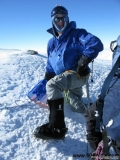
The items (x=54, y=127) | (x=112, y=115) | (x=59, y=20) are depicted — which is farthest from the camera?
(x=59, y=20)

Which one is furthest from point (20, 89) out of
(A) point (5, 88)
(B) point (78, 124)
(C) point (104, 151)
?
(C) point (104, 151)

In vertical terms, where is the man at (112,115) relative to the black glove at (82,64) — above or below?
below

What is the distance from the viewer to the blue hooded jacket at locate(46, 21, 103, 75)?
3979mm

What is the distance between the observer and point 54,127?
12.3 ft

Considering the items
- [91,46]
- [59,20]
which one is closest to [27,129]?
[91,46]

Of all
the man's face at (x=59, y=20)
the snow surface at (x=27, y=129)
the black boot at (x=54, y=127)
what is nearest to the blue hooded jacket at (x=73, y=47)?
the man's face at (x=59, y=20)

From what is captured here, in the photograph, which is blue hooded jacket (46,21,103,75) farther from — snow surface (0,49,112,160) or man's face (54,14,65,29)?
snow surface (0,49,112,160)

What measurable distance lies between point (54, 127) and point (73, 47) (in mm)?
1571

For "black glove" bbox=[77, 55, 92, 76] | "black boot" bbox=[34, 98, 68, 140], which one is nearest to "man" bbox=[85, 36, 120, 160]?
"black boot" bbox=[34, 98, 68, 140]

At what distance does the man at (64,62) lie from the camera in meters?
3.77

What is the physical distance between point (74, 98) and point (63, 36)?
145 cm

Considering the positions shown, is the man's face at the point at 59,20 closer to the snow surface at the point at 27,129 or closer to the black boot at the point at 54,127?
the black boot at the point at 54,127

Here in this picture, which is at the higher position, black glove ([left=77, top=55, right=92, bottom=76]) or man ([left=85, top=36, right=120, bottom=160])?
black glove ([left=77, top=55, right=92, bottom=76])

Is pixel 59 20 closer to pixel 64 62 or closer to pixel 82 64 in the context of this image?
pixel 64 62
